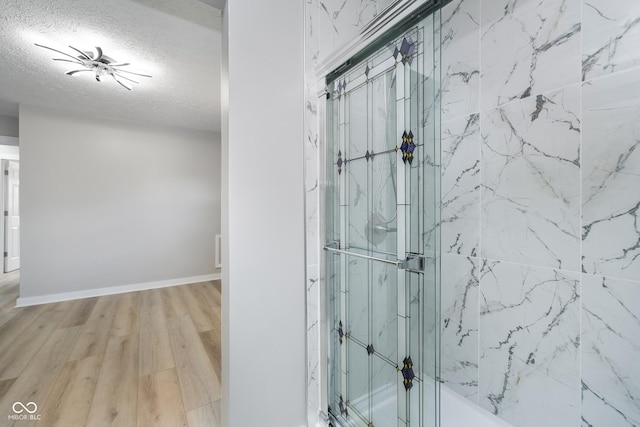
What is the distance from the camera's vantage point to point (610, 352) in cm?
97

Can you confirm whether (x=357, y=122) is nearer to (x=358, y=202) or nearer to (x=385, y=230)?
(x=358, y=202)

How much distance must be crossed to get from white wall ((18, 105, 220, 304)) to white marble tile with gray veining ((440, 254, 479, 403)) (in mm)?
4020

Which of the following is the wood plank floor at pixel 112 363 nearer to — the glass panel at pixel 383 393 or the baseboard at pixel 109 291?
the baseboard at pixel 109 291

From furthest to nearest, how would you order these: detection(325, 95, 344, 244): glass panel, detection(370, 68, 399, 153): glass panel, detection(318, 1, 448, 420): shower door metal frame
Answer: detection(325, 95, 344, 244): glass panel → detection(370, 68, 399, 153): glass panel → detection(318, 1, 448, 420): shower door metal frame

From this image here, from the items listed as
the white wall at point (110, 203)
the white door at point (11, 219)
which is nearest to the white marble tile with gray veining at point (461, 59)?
the white wall at point (110, 203)

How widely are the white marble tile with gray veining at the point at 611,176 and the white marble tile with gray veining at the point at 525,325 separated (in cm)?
13

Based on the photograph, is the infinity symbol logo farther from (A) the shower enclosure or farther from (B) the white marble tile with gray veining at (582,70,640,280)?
(B) the white marble tile with gray veining at (582,70,640,280)

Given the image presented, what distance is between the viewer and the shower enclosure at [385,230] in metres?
0.91

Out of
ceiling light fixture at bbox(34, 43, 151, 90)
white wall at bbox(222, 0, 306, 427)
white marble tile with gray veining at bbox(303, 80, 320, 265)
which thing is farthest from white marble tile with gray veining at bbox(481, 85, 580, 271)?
ceiling light fixture at bbox(34, 43, 151, 90)

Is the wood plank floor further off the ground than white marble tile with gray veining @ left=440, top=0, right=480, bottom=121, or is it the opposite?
white marble tile with gray veining @ left=440, top=0, right=480, bottom=121

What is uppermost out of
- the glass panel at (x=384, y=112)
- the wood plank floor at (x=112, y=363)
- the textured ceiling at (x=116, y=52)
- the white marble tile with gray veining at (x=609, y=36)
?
the textured ceiling at (x=116, y=52)

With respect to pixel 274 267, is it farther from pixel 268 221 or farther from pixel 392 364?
pixel 392 364

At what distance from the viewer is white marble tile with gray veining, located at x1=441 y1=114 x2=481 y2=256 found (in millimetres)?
1358

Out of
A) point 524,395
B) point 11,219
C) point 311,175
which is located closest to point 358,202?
point 311,175
